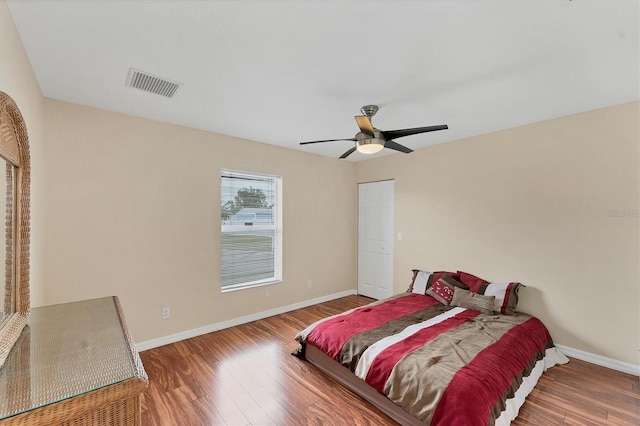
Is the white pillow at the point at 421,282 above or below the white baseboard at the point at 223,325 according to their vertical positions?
above

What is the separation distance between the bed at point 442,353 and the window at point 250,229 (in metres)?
1.50

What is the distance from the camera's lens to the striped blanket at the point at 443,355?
5.99 feet

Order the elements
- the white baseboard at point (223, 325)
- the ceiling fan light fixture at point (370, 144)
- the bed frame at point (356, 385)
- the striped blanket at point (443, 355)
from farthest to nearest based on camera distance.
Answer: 1. the white baseboard at point (223, 325)
2. the ceiling fan light fixture at point (370, 144)
3. the bed frame at point (356, 385)
4. the striped blanket at point (443, 355)

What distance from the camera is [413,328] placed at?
2.74m

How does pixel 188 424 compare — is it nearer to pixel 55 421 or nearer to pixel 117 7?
pixel 55 421

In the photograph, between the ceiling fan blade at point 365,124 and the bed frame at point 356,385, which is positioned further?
the ceiling fan blade at point 365,124

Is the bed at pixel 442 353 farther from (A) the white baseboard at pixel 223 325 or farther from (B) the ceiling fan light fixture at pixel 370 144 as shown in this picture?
(B) the ceiling fan light fixture at pixel 370 144

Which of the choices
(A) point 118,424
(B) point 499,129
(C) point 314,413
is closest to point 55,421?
(A) point 118,424

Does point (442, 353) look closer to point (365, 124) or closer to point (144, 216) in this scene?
point (365, 124)

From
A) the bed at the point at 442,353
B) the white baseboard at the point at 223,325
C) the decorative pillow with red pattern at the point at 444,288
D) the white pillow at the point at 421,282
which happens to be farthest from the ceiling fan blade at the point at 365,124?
the white baseboard at the point at 223,325

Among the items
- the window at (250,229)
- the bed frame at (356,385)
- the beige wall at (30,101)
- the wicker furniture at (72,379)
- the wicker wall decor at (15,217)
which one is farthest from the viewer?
the window at (250,229)

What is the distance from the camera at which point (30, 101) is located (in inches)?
80.7

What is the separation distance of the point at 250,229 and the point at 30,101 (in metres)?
2.55

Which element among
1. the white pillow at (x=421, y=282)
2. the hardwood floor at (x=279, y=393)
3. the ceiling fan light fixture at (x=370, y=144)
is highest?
the ceiling fan light fixture at (x=370, y=144)
